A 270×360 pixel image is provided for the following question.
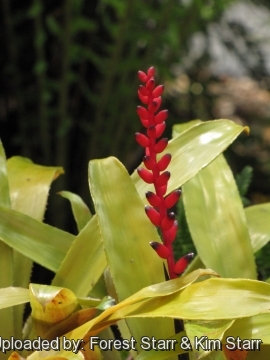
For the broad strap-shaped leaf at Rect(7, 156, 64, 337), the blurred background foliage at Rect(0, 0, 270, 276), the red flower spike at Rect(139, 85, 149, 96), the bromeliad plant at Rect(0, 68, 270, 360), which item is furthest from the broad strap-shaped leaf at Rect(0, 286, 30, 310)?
the blurred background foliage at Rect(0, 0, 270, 276)

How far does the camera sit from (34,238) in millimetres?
528

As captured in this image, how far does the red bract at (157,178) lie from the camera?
0.38m

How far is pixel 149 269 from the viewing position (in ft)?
1.47

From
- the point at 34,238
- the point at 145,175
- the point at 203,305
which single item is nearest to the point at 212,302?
the point at 203,305

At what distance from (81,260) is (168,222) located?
6.6 inches

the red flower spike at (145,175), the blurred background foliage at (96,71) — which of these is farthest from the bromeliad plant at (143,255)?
the blurred background foliage at (96,71)

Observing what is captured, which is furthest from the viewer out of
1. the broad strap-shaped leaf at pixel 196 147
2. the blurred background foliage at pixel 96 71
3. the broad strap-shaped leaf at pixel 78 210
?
the blurred background foliage at pixel 96 71

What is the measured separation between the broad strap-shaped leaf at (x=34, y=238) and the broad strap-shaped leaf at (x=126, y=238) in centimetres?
10

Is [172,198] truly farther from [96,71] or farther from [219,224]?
[96,71]

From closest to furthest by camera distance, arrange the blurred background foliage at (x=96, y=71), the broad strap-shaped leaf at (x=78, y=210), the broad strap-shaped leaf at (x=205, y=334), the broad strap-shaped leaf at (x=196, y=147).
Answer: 1. the broad strap-shaped leaf at (x=205, y=334)
2. the broad strap-shaped leaf at (x=196, y=147)
3. the broad strap-shaped leaf at (x=78, y=210)
4. the blurred background foliage at (x=96, y=71)

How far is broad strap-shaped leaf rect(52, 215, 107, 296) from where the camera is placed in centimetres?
51

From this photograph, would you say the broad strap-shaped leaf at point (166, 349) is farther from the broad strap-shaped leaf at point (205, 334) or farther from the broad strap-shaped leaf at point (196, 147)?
the broad strap-shaped leaf at point (196, 147)

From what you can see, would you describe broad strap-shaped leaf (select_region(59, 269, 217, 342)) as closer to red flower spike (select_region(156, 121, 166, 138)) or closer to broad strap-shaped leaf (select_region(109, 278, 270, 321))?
broad strap-shaped leaf (select_region(109, 278, 270, 321))

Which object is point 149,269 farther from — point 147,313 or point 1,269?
point 1,269
